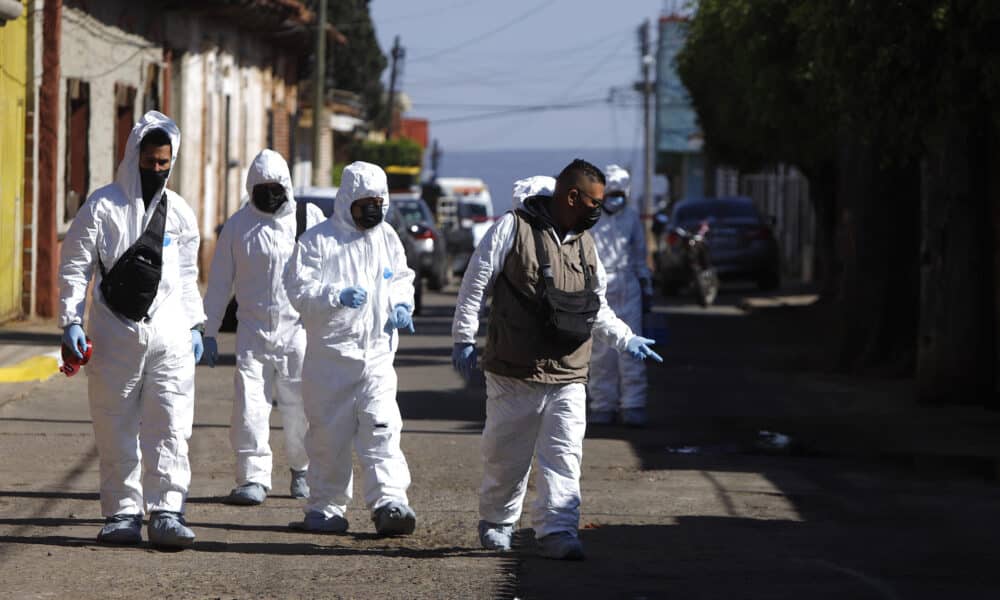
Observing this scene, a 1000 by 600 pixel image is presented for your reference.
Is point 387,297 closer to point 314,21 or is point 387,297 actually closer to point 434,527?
point 434,527

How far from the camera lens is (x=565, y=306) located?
8156 mm

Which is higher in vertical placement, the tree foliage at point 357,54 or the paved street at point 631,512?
the tree foliage at point 357,54

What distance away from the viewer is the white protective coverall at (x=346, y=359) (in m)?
8.71

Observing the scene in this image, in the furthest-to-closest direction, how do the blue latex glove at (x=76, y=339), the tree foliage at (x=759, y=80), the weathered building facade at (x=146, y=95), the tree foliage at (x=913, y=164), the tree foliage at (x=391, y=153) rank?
the tree foliage at (x=391, y=153) < the weathered building facade at (x=146, y=95) < the tree foliage at (x=759, y=80) < the tree foliage at (x=913, y=164) < the blue latex glove at (x=76, y=339)

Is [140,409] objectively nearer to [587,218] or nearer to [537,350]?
[537,350]

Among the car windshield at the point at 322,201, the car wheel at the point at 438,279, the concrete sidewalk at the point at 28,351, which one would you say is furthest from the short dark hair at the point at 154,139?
the car wheel at the point at 438,279

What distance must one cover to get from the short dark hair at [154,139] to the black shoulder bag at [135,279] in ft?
1.18

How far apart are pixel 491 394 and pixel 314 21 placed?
3249cm

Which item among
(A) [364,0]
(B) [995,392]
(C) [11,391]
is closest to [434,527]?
(C) [11,391]

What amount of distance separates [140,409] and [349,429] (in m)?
0.98

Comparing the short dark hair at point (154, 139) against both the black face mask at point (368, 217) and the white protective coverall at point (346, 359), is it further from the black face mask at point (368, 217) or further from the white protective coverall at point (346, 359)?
the black face mask at point (368, 217)

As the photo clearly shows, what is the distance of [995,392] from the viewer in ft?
49.7

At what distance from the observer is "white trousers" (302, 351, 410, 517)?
28.6ft

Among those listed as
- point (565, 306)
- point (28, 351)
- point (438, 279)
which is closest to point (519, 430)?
point (565, 306)
